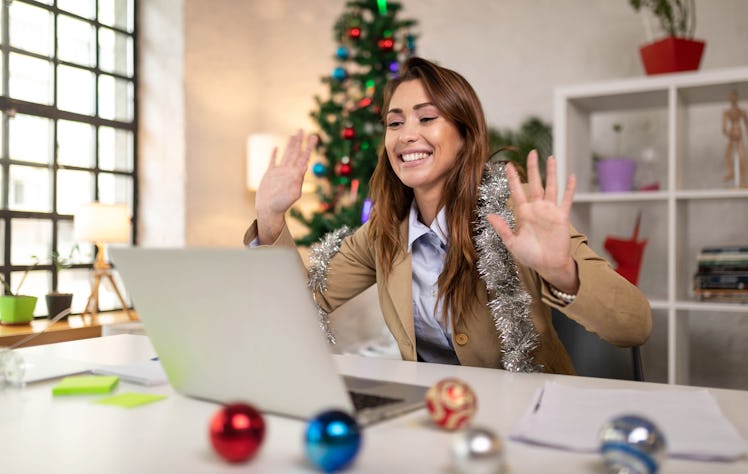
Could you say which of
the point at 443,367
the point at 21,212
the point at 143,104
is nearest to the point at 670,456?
the point at 443,367

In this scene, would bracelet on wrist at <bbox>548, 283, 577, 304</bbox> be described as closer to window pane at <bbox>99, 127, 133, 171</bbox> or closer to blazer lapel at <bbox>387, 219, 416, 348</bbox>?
blazer lapel at <bbox>387, 219, 416, 348</bbox>

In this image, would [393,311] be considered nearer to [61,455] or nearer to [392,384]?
[392,384]

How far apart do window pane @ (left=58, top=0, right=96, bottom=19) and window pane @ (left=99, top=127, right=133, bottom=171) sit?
70 cm

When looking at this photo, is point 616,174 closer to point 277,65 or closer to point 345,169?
point 345,169

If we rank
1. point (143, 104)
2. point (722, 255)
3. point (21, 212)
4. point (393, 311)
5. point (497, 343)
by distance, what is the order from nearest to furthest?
point (497, 343)
point (393, 311)
point (722, 255)
point (21, 212)
point (143, 104)

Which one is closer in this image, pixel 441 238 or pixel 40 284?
pixel 441 238

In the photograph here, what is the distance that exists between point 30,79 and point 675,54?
3365 millimetres

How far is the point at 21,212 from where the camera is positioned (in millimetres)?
3734

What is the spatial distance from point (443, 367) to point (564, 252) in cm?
31

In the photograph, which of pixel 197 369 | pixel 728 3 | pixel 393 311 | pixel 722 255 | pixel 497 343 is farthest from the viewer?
pixel 728 3

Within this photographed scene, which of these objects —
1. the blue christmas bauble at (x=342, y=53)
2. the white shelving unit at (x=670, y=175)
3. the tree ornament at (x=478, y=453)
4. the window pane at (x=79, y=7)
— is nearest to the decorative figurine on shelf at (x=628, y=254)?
the white shelving unit at (x=670, y=175)

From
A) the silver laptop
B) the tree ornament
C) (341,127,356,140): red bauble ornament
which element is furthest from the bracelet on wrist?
(341,127,356,140): red bauble ornament

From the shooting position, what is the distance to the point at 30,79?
12.5ft

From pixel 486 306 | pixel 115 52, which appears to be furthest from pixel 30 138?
pixel 486 306
